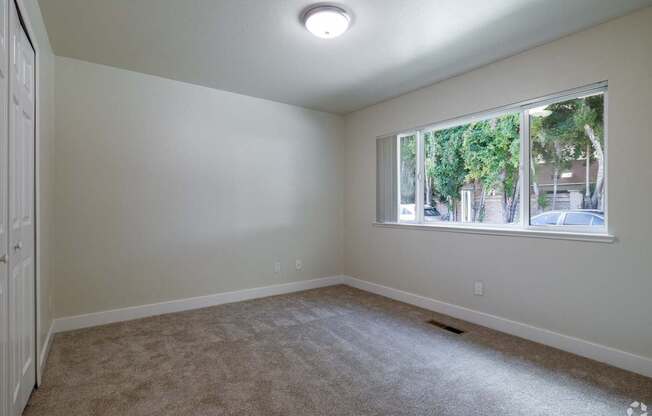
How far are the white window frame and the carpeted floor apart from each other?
0.93 m

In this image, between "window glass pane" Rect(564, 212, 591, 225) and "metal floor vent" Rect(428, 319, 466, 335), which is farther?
"metal floor vent" Rect(428, 319, 466, 335)

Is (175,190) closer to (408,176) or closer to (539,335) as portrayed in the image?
(408,176)

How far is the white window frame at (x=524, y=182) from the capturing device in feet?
8.22

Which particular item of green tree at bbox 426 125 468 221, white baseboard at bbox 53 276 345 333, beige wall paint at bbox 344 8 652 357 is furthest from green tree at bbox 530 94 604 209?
white baseboard at bbox 53 276 345 333

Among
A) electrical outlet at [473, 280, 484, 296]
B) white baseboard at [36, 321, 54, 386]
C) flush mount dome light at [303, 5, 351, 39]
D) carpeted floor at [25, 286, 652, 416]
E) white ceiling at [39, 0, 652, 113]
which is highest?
white ceiling at [39, 0, 652, 113]

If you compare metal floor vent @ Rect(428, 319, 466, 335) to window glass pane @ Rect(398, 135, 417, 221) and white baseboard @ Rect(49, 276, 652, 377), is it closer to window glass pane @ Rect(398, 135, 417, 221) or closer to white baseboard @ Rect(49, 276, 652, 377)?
white baseboard @ Rect(49, 276, 652, 377)

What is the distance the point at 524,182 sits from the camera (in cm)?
298

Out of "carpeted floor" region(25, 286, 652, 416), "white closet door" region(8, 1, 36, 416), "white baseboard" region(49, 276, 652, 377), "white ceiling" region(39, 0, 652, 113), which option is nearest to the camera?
"white closet door" region(8, 1, 36, 416)

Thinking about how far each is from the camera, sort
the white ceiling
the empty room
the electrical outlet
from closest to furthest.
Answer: the empty room → the white ceiling → the electrical outlet

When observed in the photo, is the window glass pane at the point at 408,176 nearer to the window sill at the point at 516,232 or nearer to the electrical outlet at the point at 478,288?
the window sill at the point at 516,232

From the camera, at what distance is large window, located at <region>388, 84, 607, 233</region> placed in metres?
2.61

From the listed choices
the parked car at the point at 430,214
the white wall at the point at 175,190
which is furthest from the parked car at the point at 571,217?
the white wall at the point at 175,190

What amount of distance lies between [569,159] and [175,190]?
12.3ft

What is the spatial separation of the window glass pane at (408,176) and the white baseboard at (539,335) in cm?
99
